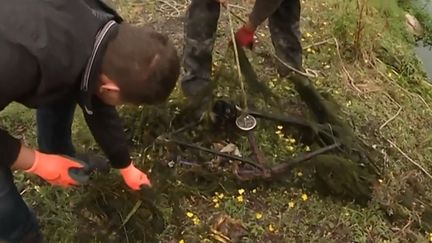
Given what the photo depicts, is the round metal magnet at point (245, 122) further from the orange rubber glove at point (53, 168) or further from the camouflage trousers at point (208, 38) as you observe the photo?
the orange rubber glove at point (53, 168)

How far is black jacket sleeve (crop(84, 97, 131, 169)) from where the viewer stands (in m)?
2.26

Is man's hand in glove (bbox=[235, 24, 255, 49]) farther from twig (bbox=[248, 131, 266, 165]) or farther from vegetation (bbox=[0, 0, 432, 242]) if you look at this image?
twig (bbox=[248, 131, 266, 165])

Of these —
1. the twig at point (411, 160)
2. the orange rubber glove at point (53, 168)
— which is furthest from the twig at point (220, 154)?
the twig at point (411, 160)

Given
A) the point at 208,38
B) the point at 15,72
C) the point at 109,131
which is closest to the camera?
the point at 15,72

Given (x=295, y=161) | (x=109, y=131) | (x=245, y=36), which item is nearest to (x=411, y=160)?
(x=295, y=161)

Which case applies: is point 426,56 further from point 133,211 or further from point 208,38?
point 133,211

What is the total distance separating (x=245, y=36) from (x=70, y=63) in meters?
1.51

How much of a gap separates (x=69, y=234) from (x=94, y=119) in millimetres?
673

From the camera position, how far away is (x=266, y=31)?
4.09 meters

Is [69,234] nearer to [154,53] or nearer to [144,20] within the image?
[154,53]

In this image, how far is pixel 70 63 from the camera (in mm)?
1928

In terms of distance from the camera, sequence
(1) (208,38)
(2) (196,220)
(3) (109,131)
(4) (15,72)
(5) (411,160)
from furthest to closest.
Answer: (5) (411,160), (1) (208,38), (2) (196,220), (3) (109,131), (4) (15,72)

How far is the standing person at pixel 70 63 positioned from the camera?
72.9 inches

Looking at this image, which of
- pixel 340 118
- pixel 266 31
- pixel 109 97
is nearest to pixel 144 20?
pixel 266 31
